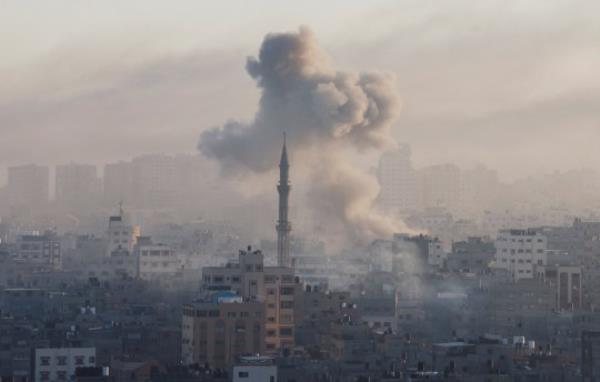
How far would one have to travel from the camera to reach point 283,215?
8312cm

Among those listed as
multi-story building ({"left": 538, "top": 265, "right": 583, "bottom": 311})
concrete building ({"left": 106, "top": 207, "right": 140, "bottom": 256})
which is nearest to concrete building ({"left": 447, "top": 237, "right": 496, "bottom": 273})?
multi-story building ({"left": 538, "top": 265, "right": 583, "bottom": 311})

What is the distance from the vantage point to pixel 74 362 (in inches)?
1897

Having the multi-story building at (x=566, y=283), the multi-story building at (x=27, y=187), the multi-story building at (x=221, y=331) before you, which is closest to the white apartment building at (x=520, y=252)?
the multi-story building at (x=566, y=283)

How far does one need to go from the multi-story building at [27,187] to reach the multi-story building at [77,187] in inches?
39.9

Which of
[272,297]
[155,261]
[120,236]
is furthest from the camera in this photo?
[120,236]

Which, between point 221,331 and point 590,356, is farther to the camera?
point 221,331

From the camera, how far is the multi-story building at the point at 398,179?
460 ft

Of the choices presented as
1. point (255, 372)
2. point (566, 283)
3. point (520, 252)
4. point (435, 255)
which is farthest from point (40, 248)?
point (255, 372)

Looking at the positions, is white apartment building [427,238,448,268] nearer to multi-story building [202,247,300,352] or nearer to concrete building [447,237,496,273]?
concrete building [447,237,496,273]

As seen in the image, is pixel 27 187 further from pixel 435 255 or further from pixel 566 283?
pixel 566 283

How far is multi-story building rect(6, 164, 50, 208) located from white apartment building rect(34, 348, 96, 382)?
295ft

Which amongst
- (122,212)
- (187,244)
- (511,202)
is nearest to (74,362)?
(187,244)

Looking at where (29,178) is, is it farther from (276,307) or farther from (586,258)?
(276,307)

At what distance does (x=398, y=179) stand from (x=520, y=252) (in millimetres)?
52513
